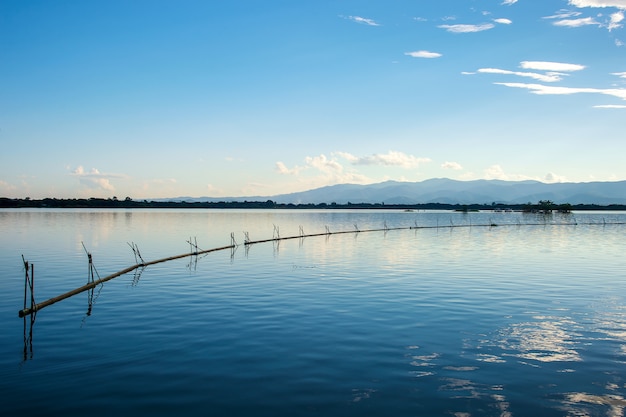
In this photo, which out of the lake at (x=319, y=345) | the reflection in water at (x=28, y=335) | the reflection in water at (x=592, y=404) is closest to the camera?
the reflection in water at (x=592, y=404)

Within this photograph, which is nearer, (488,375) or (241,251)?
(488,375)

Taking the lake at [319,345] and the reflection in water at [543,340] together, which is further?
the reflection in water at [543,340]

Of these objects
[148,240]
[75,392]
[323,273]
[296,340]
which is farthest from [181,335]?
[148,240]

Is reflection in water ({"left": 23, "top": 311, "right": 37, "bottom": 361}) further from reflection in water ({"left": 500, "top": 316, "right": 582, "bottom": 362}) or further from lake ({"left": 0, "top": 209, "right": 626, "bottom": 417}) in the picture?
reflection in water ({"left": 500, "top": 316, "right": 582, "bottom": 362})

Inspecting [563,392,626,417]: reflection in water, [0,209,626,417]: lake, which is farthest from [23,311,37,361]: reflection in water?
[563,392,626,417]: reflection in water

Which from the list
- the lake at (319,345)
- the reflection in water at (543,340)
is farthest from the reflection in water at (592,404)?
the reflection in water at (543,340)

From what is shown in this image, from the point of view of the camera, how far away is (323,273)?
3991 cm

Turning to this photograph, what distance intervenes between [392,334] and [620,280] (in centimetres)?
2525

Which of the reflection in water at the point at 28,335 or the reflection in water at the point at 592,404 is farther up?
the reflection in water at the point at 592,404

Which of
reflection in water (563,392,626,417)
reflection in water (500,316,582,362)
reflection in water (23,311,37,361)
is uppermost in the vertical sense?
reflection in water (563,392,626,417)

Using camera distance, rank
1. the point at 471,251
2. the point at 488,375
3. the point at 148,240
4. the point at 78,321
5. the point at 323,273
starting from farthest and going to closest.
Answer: the point at 148,240, the point at 471,251, the point at 323,273, the point at 78,321, the point at 488,375

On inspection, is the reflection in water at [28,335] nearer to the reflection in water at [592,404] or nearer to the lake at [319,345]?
the lake at [319,345]

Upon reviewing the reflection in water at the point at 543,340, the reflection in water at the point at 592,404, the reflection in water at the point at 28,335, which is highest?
the reflection in water at the point at 592,404

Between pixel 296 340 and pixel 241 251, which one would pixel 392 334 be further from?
pixel 241 251
